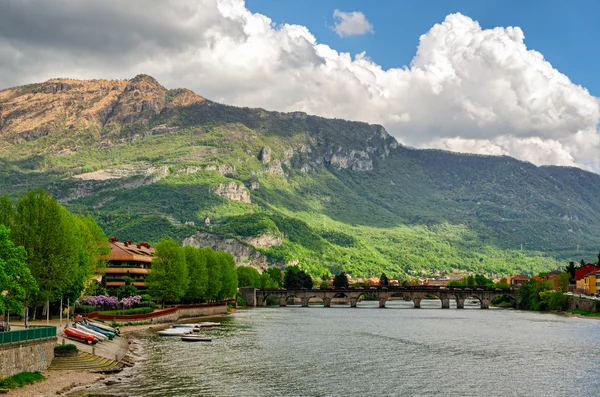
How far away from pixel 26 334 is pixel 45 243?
1556 inches

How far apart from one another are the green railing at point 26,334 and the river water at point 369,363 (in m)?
8.77

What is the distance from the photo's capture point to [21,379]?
66.6 metres

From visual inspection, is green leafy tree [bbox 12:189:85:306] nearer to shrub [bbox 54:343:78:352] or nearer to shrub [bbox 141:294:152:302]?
shrub [bbox 54:343:78:352]

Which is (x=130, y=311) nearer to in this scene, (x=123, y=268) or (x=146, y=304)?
(x=146, y=304)

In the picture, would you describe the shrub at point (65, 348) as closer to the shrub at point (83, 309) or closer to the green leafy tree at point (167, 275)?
the shrub at point (83, 309)

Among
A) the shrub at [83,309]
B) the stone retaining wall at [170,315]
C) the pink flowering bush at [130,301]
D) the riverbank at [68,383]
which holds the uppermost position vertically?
the pink flowering bush at [130,301]

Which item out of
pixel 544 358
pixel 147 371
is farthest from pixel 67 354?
pixel 544 358

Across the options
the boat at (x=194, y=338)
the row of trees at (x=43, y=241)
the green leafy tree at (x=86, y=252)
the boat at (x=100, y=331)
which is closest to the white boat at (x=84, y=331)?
the boat at (x=100, y=331)

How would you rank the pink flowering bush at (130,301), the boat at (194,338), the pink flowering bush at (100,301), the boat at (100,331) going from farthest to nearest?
1. the pink flowering bush at (130,301)
2. the pink flowering bush at (100,301)
3. the boat at (194,338)
4. the boat at (100,331)

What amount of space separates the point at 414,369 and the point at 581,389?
68.0 ft

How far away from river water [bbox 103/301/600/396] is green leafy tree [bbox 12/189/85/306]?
51.4ft

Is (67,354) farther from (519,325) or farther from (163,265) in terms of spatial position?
(519,325)

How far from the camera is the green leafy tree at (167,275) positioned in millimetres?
173250

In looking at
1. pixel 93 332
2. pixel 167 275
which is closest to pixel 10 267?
pixel 93 332
